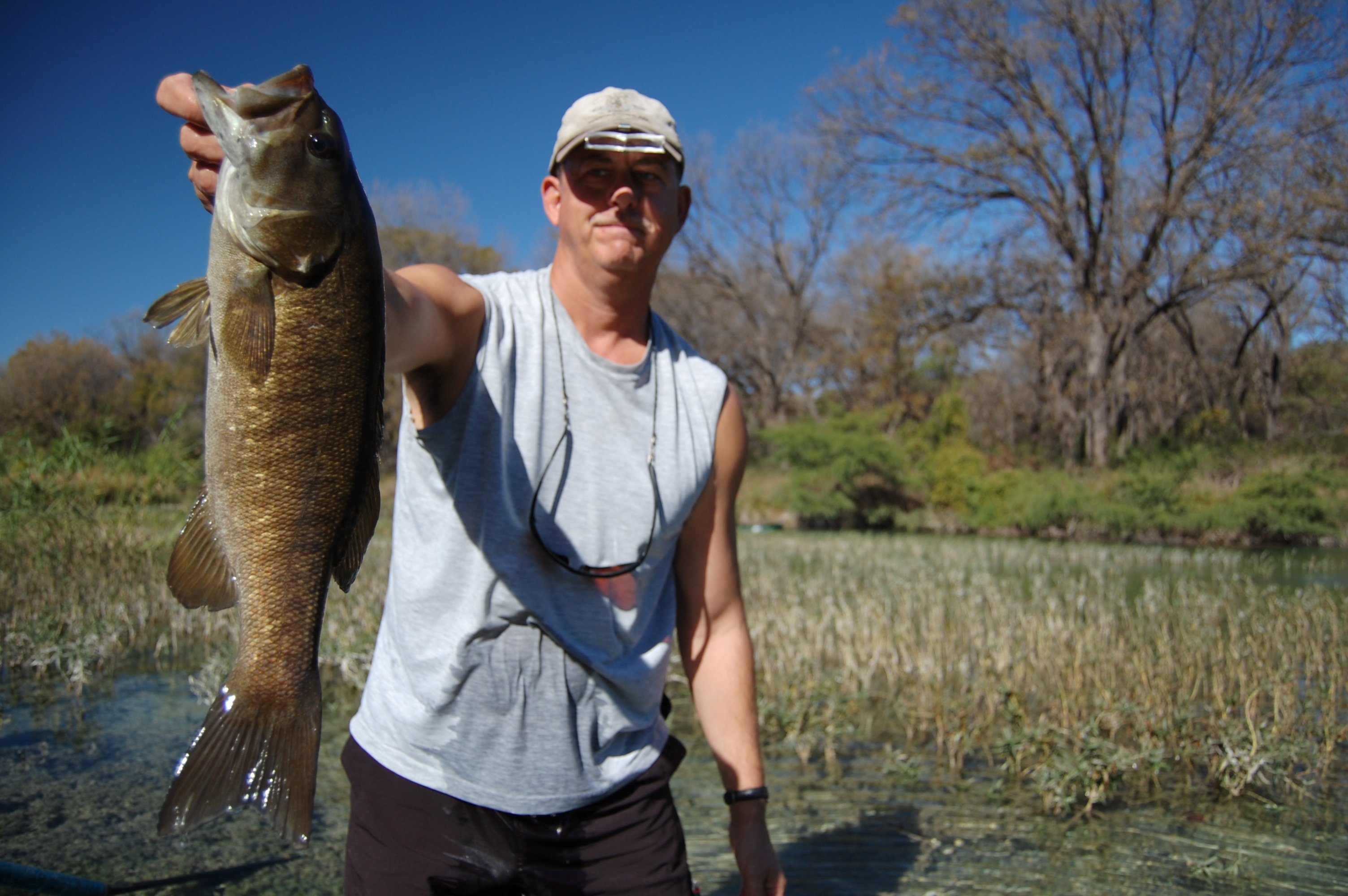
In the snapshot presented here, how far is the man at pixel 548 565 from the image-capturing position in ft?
6.93

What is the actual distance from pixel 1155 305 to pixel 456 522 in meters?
30.8

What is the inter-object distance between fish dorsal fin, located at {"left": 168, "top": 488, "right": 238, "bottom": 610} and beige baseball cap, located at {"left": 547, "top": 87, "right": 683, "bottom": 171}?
→ 1.27 meters

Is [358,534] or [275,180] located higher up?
[275,180]

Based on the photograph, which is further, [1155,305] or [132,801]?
[1155,305]

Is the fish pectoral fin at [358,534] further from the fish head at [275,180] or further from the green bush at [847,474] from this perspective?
the green bush at [847,474]

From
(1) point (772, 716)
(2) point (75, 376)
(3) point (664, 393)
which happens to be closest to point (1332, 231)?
(1) point (772, 716)

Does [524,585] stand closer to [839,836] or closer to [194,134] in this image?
[194,134]

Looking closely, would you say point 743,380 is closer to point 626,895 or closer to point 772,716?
point 772,716

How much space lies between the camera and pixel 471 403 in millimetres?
2174

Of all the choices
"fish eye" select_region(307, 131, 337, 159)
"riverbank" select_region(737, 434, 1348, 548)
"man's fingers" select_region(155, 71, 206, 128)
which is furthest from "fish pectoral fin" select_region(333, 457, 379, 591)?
"riverbank" select_region(737, 434, 1348, 548)

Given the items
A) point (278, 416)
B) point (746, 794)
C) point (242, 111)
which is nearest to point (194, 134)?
point (242, 111)

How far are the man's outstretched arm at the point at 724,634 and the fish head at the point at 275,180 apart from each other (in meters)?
1.34

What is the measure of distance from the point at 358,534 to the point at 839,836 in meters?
4.13

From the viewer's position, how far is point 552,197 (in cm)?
255
